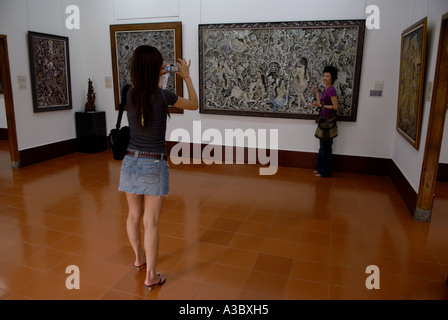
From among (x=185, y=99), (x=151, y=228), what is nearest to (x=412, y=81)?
(x=185, y=99)

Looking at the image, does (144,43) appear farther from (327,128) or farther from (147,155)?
(147,155)

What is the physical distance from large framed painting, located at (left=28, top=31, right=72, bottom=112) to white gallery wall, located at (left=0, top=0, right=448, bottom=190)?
0.13 meters

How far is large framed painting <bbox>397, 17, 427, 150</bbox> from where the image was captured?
4.36m

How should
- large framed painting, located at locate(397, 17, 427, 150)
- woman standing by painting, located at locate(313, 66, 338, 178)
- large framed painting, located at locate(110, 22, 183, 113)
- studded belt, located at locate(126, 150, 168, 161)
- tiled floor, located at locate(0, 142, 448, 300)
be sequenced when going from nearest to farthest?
1. studded belt, located at locate(126, 150, 168, 161)
2. tiled floor, located at locate(0, 142, 448, 300)
3. large framed painting, located at locate(397, 17, 427, 150)
4. woman standing by painting, located at locate(313, 66, 338, 178)
5. large framed painting, located at locate(110, 22, 183, 113)

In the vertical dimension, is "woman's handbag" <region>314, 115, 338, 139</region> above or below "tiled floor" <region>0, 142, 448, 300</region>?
above

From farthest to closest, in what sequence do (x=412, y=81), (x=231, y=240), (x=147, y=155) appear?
(x=412, y=81)
(x=231, y=240)
(x=147, y=155)

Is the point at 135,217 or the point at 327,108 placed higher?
the point at 327,108

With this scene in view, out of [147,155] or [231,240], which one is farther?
[231,240]

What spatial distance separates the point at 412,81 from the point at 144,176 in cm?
403

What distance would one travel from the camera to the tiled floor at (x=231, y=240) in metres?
2.88

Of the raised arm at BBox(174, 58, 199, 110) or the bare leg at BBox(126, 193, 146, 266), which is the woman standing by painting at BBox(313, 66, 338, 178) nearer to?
the raised arm at BBox(174, 58, 199, 110)

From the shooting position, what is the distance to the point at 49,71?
22.4ft

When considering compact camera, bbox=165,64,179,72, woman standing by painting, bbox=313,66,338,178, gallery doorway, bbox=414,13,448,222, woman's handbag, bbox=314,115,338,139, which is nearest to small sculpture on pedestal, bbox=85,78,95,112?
woman standing by painting, bbox=313,66,338,178

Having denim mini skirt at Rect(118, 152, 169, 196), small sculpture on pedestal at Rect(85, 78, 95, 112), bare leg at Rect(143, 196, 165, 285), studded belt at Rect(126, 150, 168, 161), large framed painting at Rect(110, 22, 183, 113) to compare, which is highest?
large framed painting at Rect(110, 22, 183, 113)
